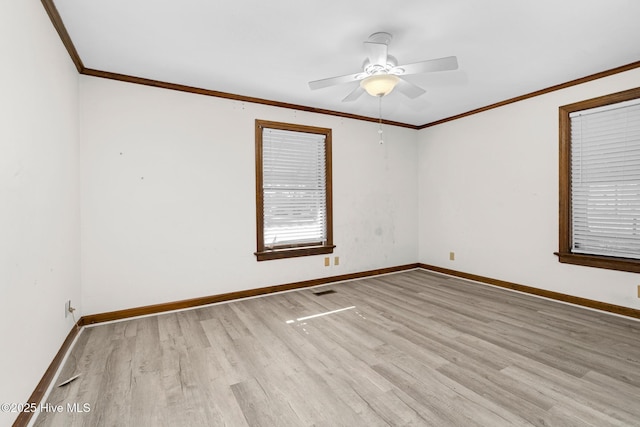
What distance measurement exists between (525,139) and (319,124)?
8.90 feet

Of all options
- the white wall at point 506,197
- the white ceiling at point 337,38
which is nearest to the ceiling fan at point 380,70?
the white ceiling at point 337,38

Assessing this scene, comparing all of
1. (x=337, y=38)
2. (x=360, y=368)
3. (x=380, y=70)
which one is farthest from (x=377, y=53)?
(x=360, y=368)

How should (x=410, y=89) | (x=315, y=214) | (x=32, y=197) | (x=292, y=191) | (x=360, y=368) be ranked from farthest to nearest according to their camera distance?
(x=315, y=214) → (x=292, y=191) → (x=410, y=89) → (x=360, y=368) → (x=32, y=197)

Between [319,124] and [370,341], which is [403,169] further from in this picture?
[370,341]

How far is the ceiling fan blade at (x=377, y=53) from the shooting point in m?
2.33

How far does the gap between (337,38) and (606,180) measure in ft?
10.6

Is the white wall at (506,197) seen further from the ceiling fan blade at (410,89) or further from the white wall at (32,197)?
the white wall at (32,197)

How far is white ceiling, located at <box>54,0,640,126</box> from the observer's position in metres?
2.11

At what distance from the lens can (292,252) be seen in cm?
412

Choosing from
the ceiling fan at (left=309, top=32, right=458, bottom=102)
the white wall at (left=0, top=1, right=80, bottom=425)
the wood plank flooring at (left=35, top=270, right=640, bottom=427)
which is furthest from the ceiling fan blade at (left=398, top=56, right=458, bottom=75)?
the white wall at (left=0, top=1, right=80, bottom=425)

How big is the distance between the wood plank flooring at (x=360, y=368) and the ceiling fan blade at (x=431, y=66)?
7.21ft

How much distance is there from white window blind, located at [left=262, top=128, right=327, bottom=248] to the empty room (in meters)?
0.03

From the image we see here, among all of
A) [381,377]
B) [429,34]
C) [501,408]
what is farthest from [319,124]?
[501,408]

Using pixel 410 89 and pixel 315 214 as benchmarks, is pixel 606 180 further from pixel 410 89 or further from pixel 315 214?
pixel 315 214
